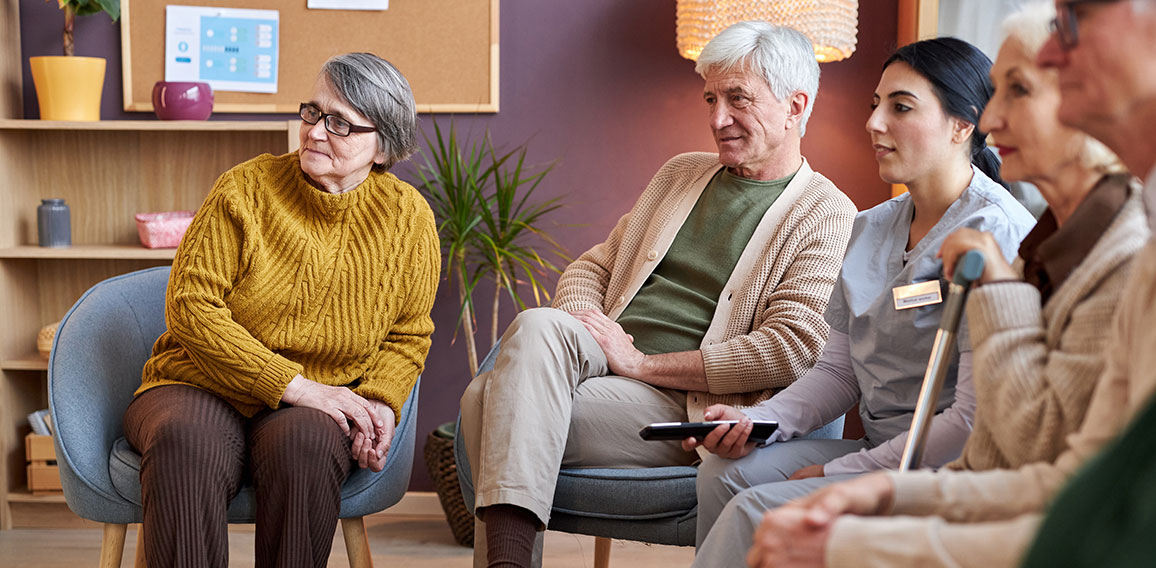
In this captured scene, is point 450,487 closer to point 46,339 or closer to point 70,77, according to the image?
point 46,339

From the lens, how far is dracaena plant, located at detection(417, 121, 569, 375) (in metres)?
2.85

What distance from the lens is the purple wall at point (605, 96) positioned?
3.04 m

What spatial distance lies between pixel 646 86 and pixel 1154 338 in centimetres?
236

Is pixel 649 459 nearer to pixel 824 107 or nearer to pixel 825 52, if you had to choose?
pixel 825 52

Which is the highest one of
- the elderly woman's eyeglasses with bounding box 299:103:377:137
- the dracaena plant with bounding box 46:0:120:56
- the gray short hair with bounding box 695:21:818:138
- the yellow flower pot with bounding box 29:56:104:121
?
the dracaena plant with bounding box 46:0:120:56

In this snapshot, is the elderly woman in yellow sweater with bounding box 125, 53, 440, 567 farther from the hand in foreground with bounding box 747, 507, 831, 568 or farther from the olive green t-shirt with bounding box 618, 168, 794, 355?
the hand in foreground with bounding box 747, 507, 831, 568

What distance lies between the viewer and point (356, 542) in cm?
203

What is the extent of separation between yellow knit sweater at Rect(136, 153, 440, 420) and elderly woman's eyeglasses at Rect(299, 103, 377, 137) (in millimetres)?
125

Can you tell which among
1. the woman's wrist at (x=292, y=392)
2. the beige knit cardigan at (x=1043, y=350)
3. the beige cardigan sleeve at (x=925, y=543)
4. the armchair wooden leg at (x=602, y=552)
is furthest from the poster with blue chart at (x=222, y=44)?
the beige cardigan sleeve at (x=925, y=543)

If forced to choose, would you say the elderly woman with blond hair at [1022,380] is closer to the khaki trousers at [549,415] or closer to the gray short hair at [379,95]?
the khaki trousers at [549,415]

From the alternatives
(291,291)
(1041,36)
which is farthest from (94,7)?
(1041,36)

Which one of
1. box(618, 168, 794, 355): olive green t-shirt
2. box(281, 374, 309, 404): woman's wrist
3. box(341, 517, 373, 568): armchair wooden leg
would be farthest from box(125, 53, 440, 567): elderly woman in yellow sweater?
box(618, 168, 794, 355): olive green t-shirt

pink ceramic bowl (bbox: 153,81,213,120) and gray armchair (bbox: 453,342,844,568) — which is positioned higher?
pink ceramic bowl (bbox: 153,81,213,120)

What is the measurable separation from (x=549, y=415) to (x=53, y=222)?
6.28 feet
